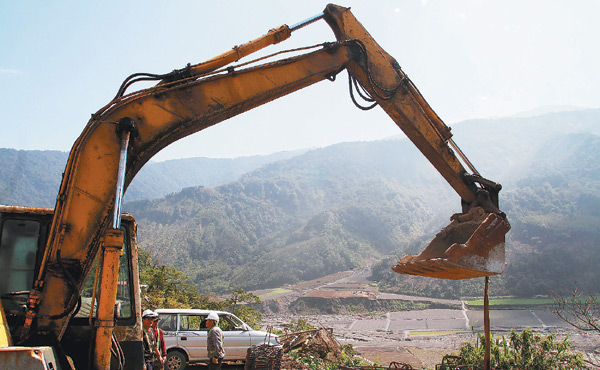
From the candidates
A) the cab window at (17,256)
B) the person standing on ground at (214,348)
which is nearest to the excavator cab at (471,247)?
the person standing on ground at (214,348)

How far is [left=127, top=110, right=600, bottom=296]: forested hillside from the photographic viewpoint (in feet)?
195

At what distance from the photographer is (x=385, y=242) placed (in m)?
110

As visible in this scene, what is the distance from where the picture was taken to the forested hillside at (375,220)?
59.4 meters

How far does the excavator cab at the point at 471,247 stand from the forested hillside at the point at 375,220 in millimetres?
55101

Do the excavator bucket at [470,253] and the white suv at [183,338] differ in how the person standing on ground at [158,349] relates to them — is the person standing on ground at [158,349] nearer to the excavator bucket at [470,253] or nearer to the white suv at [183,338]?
the excavator bucket at [470,253]

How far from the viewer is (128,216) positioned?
156 inches

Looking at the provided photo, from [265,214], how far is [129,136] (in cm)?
13959

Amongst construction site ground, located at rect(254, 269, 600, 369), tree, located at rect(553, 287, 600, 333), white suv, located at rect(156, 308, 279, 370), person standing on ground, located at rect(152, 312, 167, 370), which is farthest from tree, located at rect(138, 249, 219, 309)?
tree, located at rect(553, 287, 600, 333)

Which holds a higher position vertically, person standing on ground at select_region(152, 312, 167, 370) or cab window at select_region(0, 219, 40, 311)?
cab window at select_region(0, 219, 40, 311)

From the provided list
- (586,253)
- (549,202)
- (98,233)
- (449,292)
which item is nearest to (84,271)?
(98,233)

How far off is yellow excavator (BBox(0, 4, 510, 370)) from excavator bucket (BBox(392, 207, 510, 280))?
0.04ft

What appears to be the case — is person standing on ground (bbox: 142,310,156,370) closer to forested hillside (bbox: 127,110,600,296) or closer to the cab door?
the cab door

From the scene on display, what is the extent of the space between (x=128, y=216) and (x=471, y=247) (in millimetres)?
3704

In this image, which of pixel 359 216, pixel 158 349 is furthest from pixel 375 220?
pixel 158 349
